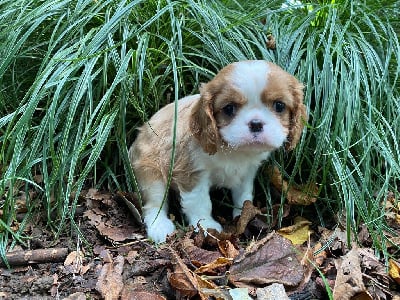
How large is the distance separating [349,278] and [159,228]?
1066mm

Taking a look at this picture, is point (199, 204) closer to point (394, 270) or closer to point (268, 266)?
point (268, 266)

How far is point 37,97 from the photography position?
3.01 metres

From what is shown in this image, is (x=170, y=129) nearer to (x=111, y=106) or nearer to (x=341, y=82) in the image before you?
(x=111, y=106)

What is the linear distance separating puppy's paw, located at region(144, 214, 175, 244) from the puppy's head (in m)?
0.50

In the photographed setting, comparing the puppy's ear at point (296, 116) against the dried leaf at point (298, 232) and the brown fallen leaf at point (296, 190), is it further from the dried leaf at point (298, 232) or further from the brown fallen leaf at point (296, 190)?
the dried leaf at point (298, 232)

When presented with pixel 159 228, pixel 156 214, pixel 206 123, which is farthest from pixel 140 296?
pixel 206 123

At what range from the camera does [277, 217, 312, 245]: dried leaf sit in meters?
3.14

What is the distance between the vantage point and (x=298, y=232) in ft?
10.7

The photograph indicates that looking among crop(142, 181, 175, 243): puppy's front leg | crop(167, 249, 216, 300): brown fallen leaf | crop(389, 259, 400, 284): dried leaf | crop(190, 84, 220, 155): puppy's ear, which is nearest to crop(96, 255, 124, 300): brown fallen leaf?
crop(167, 249, 216, 300): brown fallen leaf

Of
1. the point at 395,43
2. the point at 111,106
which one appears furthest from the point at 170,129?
the point at 395,43

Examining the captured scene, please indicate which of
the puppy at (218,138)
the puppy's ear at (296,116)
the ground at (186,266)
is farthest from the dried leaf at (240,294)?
the puppy's ear at (296,116)

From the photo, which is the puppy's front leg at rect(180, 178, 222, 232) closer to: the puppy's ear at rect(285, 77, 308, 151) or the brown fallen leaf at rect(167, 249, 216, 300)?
the puppy's ear at rect(285, 77, 308, 151)

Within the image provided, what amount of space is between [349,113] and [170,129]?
1.00m

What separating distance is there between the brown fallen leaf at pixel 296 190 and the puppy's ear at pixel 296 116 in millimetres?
296
